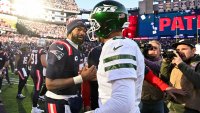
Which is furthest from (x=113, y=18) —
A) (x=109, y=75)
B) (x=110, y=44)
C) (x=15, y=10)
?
(x=15, y=10)

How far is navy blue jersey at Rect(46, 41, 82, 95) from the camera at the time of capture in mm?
3730

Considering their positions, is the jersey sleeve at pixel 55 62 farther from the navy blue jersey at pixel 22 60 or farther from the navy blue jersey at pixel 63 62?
the navy blue jersey at pixel 22 60

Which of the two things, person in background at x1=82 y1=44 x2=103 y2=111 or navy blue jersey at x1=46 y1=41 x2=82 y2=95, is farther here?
navy blue jersey at x1=46 y1=41 x2=82 y2=95

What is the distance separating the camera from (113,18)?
7.29ft

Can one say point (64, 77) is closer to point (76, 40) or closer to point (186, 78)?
point (76, 40)

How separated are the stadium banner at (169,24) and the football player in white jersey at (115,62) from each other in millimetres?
17879

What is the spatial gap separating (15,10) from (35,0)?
24.5ft

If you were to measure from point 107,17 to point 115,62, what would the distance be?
1.41 feet

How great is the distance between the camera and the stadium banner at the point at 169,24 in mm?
20000

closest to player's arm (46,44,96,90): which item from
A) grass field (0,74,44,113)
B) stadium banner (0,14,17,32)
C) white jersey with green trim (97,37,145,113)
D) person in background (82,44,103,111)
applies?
person in background (82,44,103,111)

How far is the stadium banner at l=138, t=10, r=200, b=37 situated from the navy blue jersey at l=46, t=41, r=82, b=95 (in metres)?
16.5

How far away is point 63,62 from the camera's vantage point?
379 cm

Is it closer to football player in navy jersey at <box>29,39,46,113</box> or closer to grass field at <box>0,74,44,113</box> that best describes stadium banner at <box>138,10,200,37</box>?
grass field at <box>0,74,44,113</box>

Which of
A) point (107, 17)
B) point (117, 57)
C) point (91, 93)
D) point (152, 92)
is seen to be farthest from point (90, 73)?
point (152, 92)
